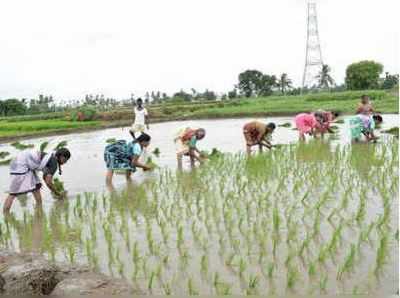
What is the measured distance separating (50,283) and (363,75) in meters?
49.3

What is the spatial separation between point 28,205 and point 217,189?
249 centimetres

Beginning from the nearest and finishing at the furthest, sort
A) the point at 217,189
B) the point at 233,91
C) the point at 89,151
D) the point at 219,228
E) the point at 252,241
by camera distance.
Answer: the point at 252,241 → the point at 219,228 → the point at 217,189 → the point at 89,151 → the point at 233,91

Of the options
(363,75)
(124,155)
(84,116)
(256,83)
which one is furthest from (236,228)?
(256,83)

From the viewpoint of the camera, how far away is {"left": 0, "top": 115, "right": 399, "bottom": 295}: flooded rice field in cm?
361

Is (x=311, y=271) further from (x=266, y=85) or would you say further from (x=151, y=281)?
(x=266, y=85)

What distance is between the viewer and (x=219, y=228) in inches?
193

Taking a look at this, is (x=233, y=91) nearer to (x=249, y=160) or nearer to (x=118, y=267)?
(x=249, y=160)

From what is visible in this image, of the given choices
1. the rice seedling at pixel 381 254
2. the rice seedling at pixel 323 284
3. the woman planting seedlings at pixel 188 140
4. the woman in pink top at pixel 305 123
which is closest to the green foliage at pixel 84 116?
the woman in pink top at pixel 305 123

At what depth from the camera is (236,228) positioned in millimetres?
4855

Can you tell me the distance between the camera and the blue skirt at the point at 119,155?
25.2ft

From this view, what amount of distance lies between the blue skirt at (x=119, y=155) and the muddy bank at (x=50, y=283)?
A: 13.3 feet

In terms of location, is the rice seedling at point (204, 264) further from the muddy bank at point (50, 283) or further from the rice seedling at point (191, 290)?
the muddy bank at point (50, 283)

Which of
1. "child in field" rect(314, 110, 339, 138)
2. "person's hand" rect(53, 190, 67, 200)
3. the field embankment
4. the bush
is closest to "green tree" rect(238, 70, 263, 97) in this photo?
the field embankment

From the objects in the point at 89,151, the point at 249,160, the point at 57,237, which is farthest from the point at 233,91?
the point at 57,237
